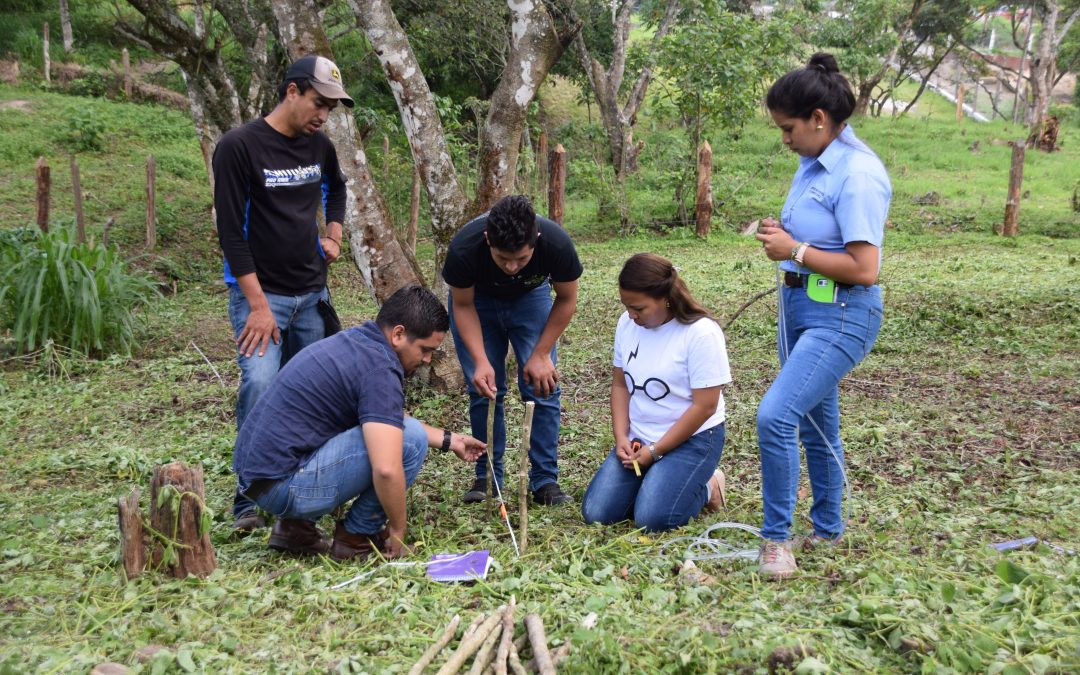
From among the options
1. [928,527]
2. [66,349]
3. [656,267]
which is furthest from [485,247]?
[66,349]

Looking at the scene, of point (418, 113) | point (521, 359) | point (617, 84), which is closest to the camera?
point (521, 359)

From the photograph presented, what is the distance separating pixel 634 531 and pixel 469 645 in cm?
123

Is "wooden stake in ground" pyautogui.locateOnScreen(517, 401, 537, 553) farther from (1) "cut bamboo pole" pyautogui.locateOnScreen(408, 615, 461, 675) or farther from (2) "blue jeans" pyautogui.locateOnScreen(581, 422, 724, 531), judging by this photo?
(1) "cut bamboo pole" pyautogui.locateOnScreen(408, 615, 461, 675)

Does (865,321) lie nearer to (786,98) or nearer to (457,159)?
(786,98)

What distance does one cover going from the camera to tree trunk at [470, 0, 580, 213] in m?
5.20

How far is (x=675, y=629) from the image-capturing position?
2.67m

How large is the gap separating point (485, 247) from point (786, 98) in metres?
1.38

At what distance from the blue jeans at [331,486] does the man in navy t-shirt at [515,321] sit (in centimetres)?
64

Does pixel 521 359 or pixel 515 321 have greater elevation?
pixel 515 321

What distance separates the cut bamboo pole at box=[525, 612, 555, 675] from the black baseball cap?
228cm

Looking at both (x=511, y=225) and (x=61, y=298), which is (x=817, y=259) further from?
(x=61, y=298)

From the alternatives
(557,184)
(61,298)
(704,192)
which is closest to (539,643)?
(61,298)

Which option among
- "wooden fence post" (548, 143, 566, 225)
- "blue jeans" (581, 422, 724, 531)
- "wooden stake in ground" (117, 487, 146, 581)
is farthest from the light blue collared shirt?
"wooden fence post" (548, 143, 566, 225)

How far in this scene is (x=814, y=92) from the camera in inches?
117
